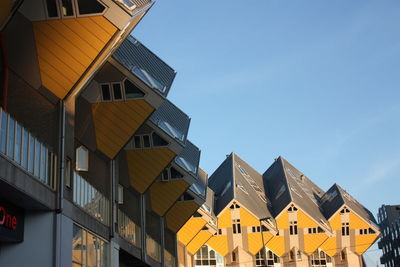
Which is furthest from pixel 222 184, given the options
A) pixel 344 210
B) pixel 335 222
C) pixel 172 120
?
pixel 172 120

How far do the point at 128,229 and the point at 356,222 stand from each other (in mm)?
53162

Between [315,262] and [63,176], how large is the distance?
203 ft

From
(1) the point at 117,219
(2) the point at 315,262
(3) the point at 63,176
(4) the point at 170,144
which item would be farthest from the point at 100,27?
(2) the point at 315,262

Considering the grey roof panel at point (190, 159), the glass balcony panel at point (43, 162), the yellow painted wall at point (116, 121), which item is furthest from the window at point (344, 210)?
the glass balcony panel at point (43, 162)

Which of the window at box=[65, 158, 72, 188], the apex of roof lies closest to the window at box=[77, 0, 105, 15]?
the window at box=[65, 158, 72, 188]

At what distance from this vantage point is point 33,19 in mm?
18469

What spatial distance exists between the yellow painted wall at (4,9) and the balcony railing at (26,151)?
266 centimetres

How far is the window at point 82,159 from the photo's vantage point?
2260 cm

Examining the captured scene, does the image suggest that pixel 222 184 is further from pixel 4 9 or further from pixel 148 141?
pixel 4 9

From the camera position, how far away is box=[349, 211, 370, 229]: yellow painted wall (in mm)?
77188

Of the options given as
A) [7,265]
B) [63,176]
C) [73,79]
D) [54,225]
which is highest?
[73,79]

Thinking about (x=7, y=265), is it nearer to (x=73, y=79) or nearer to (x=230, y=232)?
(x=73, y=79)

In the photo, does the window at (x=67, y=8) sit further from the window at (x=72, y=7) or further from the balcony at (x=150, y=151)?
the balcony at (x=150, y=151)

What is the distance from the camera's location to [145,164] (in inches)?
1267
